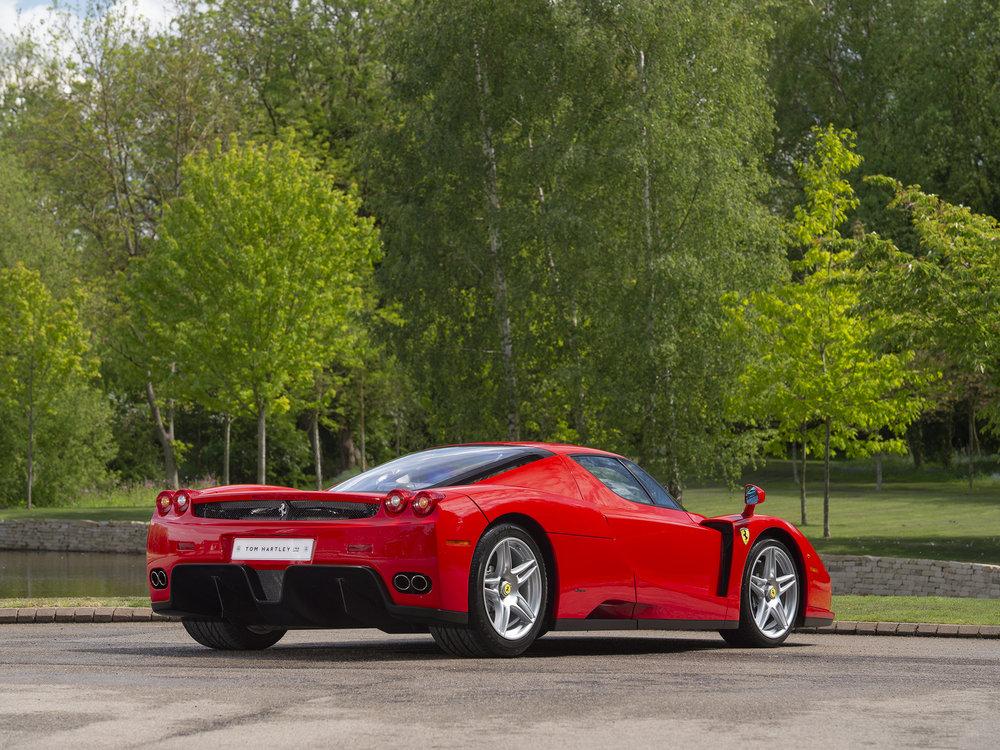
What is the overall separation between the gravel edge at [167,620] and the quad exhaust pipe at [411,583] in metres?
4.47

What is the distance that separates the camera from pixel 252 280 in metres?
38.9

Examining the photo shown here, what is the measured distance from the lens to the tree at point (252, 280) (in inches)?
1535

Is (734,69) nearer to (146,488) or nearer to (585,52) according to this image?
(585,52)

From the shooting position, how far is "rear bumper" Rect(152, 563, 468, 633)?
28.3 feet

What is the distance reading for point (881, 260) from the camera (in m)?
27.1

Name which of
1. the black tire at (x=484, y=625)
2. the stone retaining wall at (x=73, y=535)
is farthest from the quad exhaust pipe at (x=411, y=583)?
the stone retaining wall at (x=73, y=535)

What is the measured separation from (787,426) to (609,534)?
24955 mm

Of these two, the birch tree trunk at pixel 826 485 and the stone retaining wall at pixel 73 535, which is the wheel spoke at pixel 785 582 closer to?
the birch tree trunk at pixel 826 485

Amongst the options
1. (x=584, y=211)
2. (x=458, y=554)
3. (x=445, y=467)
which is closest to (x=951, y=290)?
(x=584, y=211)

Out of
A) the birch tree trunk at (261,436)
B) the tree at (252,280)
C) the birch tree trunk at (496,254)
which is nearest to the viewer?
the birch tree trunk at (496,254)

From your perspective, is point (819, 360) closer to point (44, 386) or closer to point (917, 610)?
point (917, 610)

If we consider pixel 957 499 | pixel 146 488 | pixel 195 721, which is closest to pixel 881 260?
pixel 957 499

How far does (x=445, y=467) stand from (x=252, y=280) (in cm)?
3008

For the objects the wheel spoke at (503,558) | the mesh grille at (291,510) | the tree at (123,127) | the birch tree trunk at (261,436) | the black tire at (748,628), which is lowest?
the black tire at (748,628)
